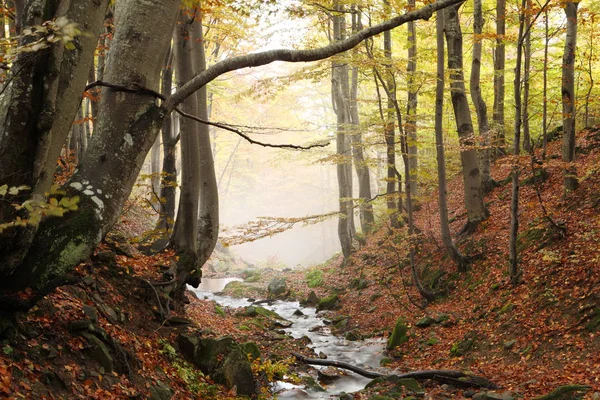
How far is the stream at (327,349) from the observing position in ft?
24.0

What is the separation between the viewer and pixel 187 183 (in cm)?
864

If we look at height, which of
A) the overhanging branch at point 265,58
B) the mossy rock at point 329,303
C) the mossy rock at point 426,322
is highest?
the overhanging branch at point 265,58

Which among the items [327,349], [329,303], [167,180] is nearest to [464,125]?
[327,349]

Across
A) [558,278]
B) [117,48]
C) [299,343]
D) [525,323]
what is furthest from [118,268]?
[558,278]

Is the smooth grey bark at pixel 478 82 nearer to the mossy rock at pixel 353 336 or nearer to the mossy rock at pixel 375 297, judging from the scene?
the mossy rock at pixel 375 297

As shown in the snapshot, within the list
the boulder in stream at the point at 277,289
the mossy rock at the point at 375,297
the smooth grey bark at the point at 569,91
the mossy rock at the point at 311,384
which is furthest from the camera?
the boulder in stream at the point at 277,289

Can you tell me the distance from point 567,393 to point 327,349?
572 centimetres

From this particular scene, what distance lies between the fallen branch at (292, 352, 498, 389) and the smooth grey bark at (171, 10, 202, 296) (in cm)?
297

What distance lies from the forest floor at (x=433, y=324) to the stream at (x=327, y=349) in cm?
42

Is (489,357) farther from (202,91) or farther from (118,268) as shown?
(202,91)

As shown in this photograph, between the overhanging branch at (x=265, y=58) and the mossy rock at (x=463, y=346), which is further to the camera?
the mossy rock at (x=463, y=346)

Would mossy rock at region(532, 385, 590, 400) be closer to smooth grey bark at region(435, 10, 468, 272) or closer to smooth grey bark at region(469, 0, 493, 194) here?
smooth grey bark at region(435, 10, 468, 272)

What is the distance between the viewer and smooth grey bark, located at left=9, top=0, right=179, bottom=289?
338 centimetres

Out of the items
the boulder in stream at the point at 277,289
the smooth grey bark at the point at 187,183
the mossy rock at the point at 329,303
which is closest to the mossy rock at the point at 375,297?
the mossy rock at the point at 329,303
